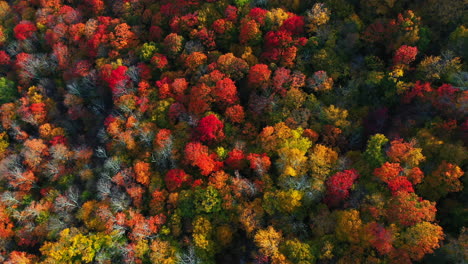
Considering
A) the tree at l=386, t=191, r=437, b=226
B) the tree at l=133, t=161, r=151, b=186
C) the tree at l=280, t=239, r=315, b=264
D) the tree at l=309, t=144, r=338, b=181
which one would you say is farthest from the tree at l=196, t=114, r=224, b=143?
the tree at l=386, t=191, r=437, b=226

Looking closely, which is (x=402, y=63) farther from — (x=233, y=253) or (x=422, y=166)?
(x=233, y=253)

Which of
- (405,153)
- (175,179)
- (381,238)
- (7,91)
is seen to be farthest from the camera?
(7,91)

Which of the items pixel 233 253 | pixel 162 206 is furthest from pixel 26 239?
pixel 233 253

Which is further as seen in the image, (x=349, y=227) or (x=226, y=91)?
(x=226, y=91)

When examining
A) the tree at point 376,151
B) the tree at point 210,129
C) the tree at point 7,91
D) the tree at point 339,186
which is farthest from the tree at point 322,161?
the tree at point 7,91

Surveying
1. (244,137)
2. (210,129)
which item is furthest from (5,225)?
(244,137)

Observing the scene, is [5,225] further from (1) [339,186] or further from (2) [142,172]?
(1) [339,186]

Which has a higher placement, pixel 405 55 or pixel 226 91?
pixel 405 55

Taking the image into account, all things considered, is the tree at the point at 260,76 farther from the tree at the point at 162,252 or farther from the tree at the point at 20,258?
the tree at the point at 20,258

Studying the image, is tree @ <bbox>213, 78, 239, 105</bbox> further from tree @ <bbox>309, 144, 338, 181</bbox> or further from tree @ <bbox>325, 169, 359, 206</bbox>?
tree @ <bbox>325, 169, 359, 206</bbox>
